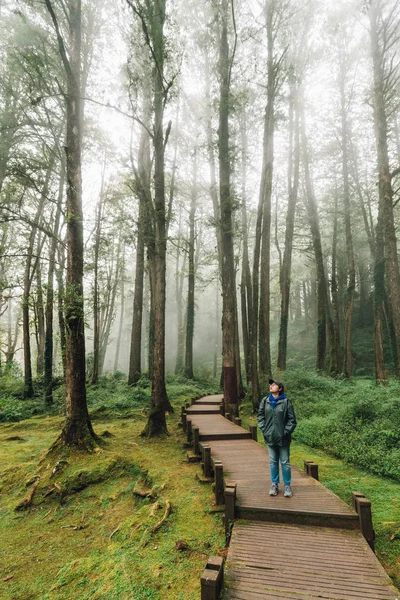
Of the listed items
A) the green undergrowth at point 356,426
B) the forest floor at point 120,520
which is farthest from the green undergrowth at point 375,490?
the green undergrowth at point 356,426

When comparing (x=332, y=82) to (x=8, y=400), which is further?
(x=332, y=82)

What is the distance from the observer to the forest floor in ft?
12.8

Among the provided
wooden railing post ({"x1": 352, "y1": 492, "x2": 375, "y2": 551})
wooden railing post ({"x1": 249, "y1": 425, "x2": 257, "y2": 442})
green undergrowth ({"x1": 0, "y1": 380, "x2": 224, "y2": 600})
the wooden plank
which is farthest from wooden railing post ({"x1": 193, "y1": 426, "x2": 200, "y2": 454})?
wooden railing post ({"x1": 352, "y1": 492, "x2": 375, "y2": 551})

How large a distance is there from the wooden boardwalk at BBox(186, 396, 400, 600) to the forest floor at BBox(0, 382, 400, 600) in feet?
1.59

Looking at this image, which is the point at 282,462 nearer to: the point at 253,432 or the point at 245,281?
the point at 253,432

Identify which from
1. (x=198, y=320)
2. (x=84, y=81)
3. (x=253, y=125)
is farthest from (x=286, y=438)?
(x=198, y=320)

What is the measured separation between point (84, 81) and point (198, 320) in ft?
128

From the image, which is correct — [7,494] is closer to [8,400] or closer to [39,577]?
[39,577]

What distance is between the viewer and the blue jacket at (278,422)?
5020mm

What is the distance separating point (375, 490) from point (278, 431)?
259 cm

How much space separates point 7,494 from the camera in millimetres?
6871

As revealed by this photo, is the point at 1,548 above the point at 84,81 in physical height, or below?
below

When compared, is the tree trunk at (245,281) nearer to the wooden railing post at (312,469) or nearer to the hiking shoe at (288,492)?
the wooden railing post at (312,469)

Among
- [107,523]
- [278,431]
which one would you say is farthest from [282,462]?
[107,523]
